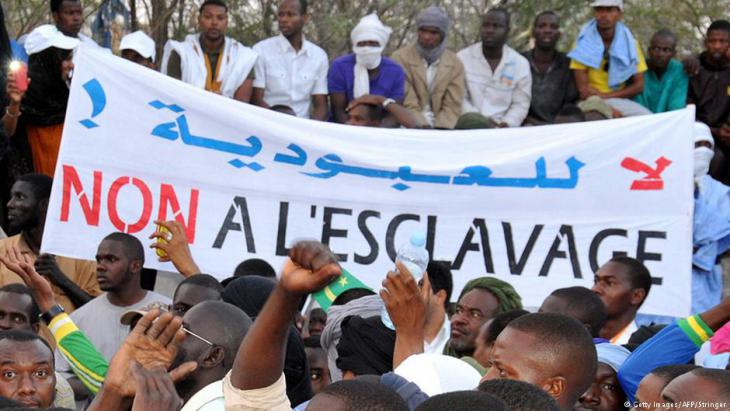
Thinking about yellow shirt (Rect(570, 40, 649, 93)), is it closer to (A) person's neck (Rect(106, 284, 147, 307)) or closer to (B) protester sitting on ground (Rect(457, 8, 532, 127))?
(B) protester sitting on ground (Rect(457, 8, 532, 127))

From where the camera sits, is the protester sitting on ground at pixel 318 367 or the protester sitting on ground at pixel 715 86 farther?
the protester sitting on ground at pixel 715 86

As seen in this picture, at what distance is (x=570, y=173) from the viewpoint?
8930 mm

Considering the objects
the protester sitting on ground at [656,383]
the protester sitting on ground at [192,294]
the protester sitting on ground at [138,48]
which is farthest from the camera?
the protester sitting on ground at [138,48]

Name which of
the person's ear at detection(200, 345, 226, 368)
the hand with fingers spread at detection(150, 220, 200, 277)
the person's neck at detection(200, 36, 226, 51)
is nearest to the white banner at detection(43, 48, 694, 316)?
the hand with fingers spread at detection(150, 220, 200, 277)

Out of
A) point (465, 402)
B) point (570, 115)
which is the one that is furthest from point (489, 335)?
point (570, 115)

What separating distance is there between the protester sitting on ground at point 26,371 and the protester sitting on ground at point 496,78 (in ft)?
20.2

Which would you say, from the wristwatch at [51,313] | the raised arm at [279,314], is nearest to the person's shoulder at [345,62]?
the wristwatch at [51,313]

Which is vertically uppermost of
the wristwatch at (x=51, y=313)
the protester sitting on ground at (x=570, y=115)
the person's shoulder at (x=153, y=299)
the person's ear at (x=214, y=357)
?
the protester sitting on ground at (x=570, y=115)

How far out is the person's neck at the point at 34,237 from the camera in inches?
341

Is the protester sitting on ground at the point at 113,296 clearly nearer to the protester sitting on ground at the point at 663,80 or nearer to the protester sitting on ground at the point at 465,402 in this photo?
the protester sitting on ground at the point at 465,402

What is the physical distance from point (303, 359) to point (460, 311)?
1631 mm

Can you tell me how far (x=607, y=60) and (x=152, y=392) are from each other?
817 cm

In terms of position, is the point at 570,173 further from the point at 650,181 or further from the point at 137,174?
the point at 137,174

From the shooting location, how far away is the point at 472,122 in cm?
1041
